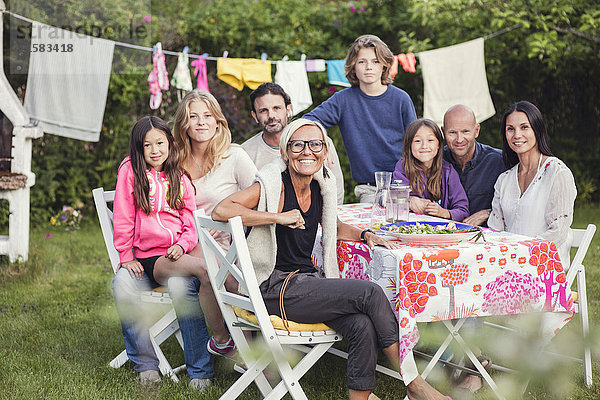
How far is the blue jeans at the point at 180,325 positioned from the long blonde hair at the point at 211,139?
624 mm

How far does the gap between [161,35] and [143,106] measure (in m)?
0.79

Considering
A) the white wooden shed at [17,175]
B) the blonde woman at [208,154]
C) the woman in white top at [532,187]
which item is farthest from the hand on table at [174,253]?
the white wooden shed at [17,175]

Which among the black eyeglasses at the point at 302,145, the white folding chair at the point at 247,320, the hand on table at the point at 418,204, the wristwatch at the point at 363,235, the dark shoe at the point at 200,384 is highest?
the black eyeglasses at the point at 302,145

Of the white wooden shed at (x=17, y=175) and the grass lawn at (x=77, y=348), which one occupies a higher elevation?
the white wooden shed at (x=17, y=175)

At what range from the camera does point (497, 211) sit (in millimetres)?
3182

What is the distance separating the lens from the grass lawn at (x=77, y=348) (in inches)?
112

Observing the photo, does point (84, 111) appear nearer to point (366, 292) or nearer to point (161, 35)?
point (161, 35)

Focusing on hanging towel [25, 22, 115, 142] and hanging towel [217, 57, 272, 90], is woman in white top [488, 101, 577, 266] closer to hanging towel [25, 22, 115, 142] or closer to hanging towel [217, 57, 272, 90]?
hanging towel [217, 57, 272, 90]

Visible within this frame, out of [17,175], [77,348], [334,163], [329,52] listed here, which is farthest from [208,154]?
[329,52]

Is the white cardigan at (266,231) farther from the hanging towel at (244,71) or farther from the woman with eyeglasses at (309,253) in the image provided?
the hanging towel at (244,71)

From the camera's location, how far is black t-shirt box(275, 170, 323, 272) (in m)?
2.54

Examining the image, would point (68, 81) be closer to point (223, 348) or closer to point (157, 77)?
point (157, 77)

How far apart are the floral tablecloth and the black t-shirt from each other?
0.21 meters

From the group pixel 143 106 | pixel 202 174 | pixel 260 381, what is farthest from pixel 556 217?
pixel 143 106
